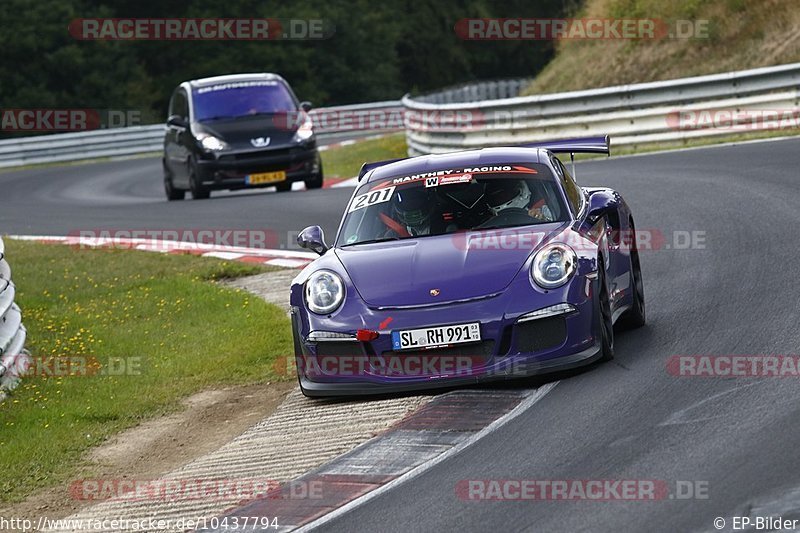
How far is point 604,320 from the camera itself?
8.22 metres

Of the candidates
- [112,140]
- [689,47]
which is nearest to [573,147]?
[689,47]

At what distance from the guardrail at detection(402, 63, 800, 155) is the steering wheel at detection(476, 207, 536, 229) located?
11.4 metres

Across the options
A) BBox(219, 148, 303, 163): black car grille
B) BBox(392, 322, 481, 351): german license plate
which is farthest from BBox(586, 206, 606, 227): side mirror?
BBox(219, 148, 303, 163): black car grille

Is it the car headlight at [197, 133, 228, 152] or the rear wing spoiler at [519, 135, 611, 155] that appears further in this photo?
the car headlight at [197, 133, 228, 152]

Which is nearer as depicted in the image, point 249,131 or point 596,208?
point 596,208

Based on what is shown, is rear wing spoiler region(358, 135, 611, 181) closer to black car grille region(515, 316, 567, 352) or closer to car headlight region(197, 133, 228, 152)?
black car grille region(515, 316, 567, 352)

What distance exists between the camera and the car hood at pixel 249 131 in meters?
21.2

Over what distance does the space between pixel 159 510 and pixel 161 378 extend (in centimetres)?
335

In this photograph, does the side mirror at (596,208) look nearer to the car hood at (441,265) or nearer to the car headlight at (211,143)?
the car hood at (441,265)

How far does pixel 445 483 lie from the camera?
6.41 metres

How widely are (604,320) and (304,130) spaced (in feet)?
45.3

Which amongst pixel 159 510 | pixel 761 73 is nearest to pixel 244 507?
pixel 159 510

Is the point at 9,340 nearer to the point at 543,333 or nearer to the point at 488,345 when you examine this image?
the point at 488,345

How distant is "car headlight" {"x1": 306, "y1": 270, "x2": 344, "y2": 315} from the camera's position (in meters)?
8.24
